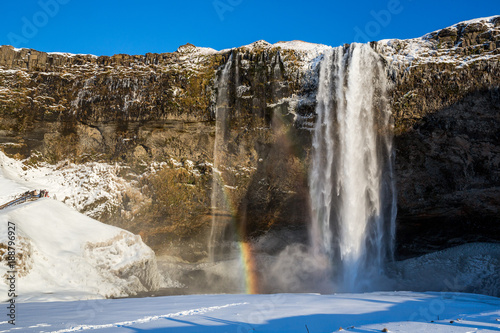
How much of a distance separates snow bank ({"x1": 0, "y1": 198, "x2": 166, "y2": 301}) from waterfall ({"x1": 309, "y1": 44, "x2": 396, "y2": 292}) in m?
13.6

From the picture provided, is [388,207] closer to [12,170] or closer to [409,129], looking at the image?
[409,129]

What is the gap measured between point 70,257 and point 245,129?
1483 cm

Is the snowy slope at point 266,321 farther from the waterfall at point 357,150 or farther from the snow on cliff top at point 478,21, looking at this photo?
the snow on cliff top at point 478,21

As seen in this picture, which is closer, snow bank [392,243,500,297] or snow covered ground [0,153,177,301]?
snow covered ground [0,153,177,301]

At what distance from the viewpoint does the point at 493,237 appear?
2650 centimetres

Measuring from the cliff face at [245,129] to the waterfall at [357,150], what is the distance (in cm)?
86

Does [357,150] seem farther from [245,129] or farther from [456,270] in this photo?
[456,270]

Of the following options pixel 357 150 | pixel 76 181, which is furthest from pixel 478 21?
pixel 76 181

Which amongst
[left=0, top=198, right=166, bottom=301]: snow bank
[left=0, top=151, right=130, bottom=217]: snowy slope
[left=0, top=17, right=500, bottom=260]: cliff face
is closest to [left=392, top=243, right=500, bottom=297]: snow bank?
[left=0, top=17, right=500, bottom=260]: cliff face

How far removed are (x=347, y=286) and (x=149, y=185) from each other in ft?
52.3

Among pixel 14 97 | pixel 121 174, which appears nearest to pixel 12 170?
pixel 14 97

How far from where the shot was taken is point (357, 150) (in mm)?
26906

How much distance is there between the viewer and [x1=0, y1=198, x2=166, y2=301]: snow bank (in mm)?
16891

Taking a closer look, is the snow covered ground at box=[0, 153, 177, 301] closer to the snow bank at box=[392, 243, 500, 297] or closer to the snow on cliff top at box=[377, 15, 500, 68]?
the snow bank at box=[392, 243, 500, 297]
